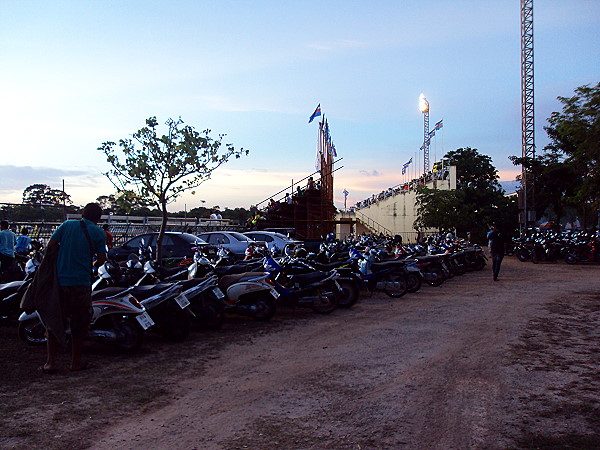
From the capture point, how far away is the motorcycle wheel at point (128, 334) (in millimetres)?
6531

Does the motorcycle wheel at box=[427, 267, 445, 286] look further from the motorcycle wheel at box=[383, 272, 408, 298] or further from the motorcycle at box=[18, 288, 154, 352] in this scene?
the motorcycle at box=[18, 288, 154, 352]

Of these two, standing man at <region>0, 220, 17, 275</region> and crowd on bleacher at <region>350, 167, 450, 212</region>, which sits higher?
crowd on bleacher at <region>350, 167, 450, 212</region>

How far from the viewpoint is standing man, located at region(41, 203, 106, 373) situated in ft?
18.7

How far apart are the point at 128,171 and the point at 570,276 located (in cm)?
1387

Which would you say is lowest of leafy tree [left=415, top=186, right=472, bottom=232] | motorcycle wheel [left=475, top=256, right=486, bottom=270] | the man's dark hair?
motorcycle wheel [left=475, top=256, right=486, bottom=270]

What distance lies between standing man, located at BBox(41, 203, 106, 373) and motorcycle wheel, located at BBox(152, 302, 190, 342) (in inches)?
61.8

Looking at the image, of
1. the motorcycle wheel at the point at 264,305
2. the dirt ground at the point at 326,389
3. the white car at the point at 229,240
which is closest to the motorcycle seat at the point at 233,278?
the motorcycle wheel at the point at 264,305

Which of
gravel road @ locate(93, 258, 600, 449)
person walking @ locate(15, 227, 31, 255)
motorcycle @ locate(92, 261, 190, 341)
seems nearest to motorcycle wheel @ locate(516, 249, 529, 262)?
gravel road @ locate(93, 258, 600, 449)

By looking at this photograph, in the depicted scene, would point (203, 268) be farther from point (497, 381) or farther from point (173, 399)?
point (497, 381)

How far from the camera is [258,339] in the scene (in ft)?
25.0

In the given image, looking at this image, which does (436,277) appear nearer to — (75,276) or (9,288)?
(9,288)

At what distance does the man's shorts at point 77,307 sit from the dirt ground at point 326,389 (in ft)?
1.66

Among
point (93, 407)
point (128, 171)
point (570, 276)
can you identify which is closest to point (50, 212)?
point (128, 171)

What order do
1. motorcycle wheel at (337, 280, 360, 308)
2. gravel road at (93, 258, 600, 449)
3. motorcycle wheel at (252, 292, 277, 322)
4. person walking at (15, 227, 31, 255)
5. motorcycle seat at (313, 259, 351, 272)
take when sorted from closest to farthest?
gravel road at (93, 258, 600, 449) < motorcycle wheel at (252, 292, 277, 322) < motorcycle seat at (313, 259, 351, 272) < motorcycle wheel at (337, 280, 360, 308) < person walking at (15, 227, 31, 255)
